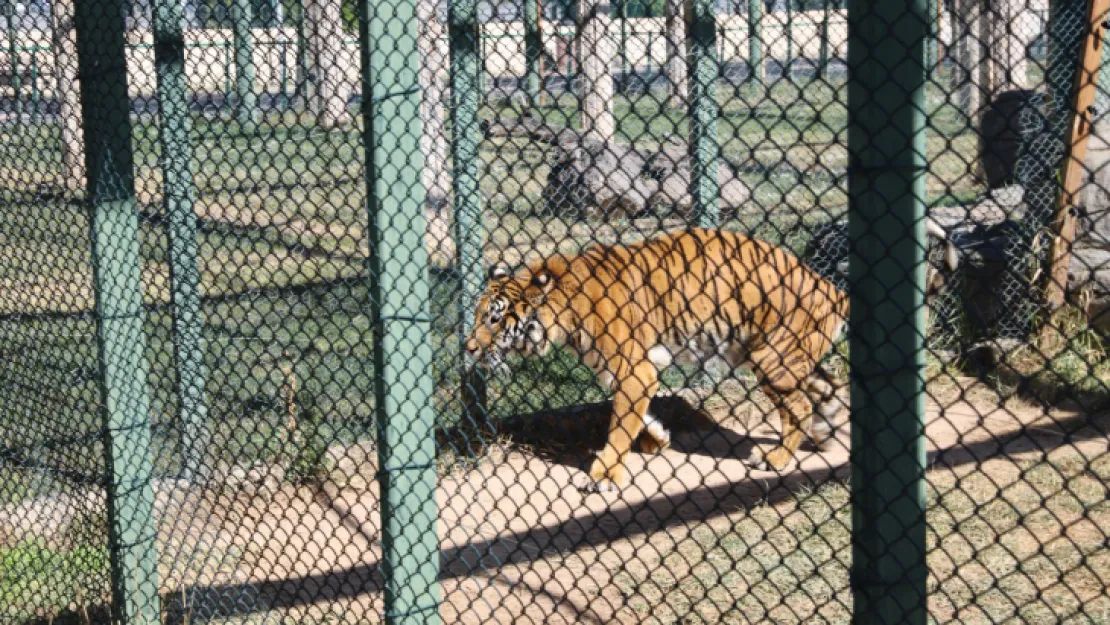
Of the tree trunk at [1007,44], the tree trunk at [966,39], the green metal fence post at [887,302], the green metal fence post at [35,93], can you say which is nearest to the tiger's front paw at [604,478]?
the tree trunk at [966,39]

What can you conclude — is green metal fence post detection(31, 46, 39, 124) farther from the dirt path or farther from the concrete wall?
the dirt path

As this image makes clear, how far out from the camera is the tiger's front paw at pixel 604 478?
5662 millimetres

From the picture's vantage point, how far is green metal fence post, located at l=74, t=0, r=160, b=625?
4105 mm

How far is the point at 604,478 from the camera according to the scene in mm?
5711

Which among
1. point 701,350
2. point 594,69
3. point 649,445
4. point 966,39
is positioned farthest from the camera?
point 966,39

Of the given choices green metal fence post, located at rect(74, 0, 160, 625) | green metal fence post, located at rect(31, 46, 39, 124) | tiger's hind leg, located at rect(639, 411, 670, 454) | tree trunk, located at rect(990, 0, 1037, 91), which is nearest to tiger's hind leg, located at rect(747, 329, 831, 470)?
tiger's hind leg, located at rect(639, 411, 670, 454)

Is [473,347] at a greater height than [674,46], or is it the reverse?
[674,46]

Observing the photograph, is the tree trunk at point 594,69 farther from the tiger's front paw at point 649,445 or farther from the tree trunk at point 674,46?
the tiger's front paw at point 649,445

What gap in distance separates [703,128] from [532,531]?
228 cm

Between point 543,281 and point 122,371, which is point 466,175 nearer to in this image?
point 543,281

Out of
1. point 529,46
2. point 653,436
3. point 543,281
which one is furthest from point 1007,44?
Result: point 653,436

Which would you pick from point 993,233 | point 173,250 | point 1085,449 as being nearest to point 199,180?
point 173,250

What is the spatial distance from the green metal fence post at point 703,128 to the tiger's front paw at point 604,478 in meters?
1.49

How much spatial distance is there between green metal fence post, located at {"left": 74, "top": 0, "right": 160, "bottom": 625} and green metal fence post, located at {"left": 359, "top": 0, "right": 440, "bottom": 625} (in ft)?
4.76
